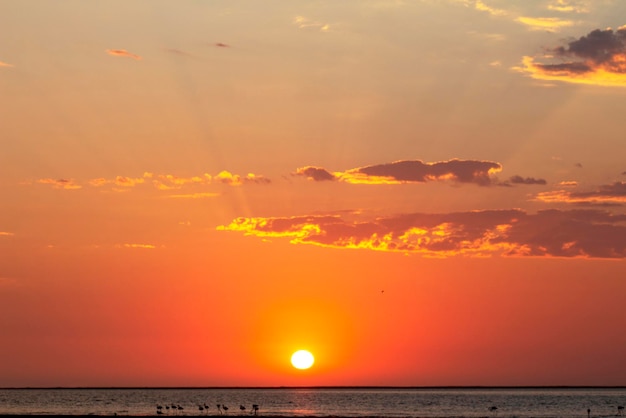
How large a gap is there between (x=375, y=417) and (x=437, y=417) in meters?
11.6

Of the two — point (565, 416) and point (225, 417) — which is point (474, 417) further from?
point (225, 417)

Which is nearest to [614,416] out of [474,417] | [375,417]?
[474,417]

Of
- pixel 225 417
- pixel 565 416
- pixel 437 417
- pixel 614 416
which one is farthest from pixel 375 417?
pixel 614 416

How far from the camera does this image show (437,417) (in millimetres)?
144750

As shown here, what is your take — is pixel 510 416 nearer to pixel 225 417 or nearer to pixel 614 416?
pixel 614 416

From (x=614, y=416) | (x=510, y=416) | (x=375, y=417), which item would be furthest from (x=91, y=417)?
(x=614, y=416)

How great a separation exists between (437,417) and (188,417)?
36997 mm

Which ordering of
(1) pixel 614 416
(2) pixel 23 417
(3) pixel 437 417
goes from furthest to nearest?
(1) pixel 614 416, (3) pixel 437 417, (2) pixel 23 417

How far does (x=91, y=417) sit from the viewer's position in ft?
447

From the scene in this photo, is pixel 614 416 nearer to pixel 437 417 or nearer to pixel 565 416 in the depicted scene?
pixel 565 416

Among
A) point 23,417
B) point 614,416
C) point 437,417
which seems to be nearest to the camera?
point 23,417

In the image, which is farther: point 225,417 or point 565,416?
point 565,416

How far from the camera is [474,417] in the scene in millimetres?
147000

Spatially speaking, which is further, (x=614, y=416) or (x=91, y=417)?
(x=614, y=416)
